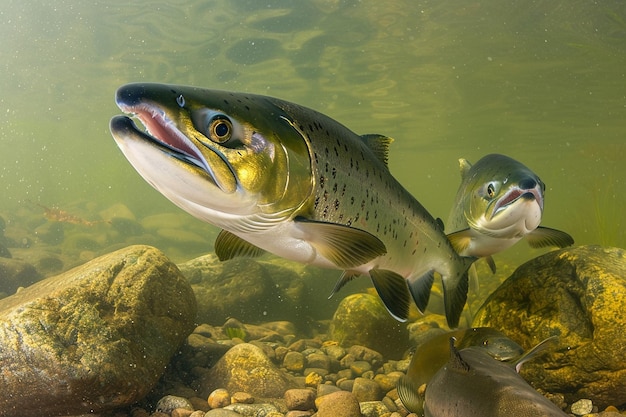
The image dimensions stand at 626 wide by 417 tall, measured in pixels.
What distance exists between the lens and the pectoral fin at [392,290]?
2512 millimetres

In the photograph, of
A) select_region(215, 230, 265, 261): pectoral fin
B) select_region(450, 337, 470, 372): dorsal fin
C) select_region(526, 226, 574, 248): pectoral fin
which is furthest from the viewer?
select_region(526, 226, 574, 248): pectoral fin

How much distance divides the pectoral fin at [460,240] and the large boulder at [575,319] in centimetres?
83

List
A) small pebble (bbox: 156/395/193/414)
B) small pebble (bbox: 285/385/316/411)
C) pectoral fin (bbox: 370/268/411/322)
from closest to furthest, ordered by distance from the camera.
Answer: pectoral fin (bbox: 370/268/411/322), small pebble (bbox: 156/395/193/414), small pebble (bbox: 285/385/316/411)

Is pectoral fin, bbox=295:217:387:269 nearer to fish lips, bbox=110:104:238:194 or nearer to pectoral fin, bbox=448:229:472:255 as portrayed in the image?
fish lips, bbox=110:104:238:194

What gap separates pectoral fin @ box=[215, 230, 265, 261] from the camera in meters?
2.37

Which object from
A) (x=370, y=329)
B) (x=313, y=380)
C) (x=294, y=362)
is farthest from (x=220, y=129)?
(x=370, y=329)

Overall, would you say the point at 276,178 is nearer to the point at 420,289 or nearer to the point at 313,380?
the point at 420,289

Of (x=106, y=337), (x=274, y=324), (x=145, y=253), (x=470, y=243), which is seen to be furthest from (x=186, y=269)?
(x=470, y=243)

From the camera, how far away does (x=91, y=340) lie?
3.68 m

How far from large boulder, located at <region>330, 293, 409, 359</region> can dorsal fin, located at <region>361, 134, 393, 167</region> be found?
4130 millimetres

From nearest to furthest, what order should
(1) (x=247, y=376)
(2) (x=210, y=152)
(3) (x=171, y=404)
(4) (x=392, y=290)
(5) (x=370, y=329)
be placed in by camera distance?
1. (2) (x=210, y=152)
2. (4) (x=392, y=290)
3. (3) (x=171, y=404)
4. (1) (x=247, y=376)
5. (5) (x=370, y=329)

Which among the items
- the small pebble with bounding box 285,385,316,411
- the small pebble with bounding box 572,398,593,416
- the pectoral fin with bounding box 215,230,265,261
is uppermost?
the pectoral fin with bounding box 215,230,265,261

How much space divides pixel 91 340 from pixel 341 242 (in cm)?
283

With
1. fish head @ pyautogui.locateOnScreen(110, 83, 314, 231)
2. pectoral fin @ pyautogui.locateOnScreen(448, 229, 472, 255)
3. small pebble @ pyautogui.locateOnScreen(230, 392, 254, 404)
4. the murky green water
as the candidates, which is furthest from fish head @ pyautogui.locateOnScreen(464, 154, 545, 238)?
the murky green water
